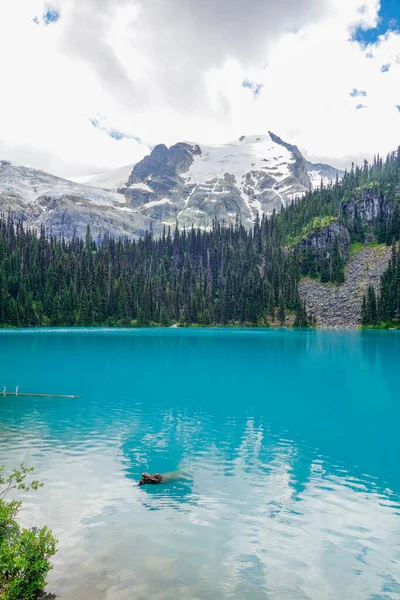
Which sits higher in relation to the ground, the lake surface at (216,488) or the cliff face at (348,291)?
the cliff face at (348,291)

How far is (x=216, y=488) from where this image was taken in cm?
1866

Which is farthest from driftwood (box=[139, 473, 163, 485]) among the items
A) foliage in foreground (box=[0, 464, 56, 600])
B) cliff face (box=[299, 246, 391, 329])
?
cliff face (box=[299, 246, 391, 329])

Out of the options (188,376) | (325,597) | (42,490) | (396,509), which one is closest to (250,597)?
(325,597)

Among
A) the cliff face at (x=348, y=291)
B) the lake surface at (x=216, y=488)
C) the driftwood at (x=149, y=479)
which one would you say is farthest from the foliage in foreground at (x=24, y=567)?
the cliff face at (x=348, y=291)

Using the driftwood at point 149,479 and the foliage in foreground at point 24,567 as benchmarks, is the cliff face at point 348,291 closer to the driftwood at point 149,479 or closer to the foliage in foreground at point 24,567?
the driftwood at point 149,479

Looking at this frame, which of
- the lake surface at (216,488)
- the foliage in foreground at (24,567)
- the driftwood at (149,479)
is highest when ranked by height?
the foliage in foreground at (24,567)

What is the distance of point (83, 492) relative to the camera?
18094 mm

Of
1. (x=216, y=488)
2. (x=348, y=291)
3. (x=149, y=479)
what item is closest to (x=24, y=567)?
(x=149, y=479)

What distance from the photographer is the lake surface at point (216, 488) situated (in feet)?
40.2

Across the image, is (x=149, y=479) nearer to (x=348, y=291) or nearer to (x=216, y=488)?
(x=216, y=488)

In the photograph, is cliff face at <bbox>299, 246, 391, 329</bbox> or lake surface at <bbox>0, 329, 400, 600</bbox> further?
cliff face at <bbox>299, 246, 391, 329</bbox>

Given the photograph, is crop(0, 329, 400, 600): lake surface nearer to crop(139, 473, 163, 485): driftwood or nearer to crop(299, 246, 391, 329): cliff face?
crop(139, 473, 163, 485): driftwood

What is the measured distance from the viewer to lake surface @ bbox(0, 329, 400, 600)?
12.2m

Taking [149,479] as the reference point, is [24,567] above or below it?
above
